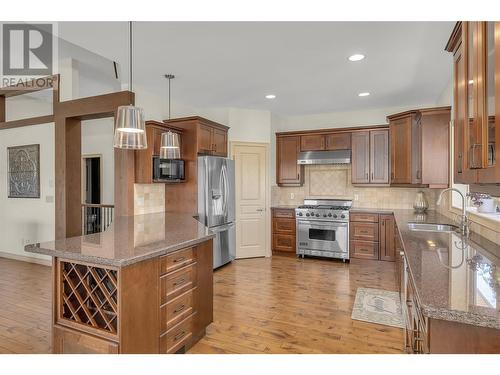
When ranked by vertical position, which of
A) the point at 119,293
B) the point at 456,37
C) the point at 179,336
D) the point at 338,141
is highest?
the point at 456,37

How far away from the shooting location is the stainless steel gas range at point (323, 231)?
5.10m

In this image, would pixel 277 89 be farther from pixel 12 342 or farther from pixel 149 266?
pixel 12 342

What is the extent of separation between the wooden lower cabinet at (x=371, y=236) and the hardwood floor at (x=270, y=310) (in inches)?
6.9

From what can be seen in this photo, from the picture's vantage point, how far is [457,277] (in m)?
1.40

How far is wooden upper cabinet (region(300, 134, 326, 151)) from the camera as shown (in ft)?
18.4

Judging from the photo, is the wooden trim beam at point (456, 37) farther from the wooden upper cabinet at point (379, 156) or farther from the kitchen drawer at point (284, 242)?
the kitchen drawer at point (284, 242)

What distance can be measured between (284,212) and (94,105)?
11.6 feet

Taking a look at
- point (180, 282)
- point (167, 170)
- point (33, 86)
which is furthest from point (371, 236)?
point (33, 86)

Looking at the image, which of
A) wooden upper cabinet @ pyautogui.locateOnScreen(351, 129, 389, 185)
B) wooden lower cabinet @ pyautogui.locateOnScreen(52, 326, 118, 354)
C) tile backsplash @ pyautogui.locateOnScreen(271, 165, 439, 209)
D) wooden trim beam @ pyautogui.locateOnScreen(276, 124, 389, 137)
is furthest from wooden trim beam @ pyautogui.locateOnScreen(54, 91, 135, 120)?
wooden upper cabinet @ pyautogui.locateOnScreen(351, 129, 389, 185)

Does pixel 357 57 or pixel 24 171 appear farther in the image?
pixel 24 171

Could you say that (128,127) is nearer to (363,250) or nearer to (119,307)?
(119,307)

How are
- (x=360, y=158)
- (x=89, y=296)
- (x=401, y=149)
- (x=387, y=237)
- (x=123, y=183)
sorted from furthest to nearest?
1. (x=360, y=158)
2. (x=387, y=237)
3. (x=401, y=149)
4. (x=123, y=183)
5. (x=89, y=296)
